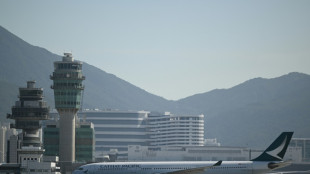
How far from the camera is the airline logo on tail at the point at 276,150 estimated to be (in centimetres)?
15450

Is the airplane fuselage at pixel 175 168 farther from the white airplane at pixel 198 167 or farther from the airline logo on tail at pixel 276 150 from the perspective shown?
the airline logo on tail at pixel 276 150

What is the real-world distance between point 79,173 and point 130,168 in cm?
1043

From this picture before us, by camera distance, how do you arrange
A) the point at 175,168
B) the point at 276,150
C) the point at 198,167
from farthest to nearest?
the point at 276,150 → the point at 175,168 → the point at 198,167

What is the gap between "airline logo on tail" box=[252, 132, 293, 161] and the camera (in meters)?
154

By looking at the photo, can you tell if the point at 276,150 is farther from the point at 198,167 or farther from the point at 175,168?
the point at 175,168

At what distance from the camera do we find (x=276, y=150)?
15512cm

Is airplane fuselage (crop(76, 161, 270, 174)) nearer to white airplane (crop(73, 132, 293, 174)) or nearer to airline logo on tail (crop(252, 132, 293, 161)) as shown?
white airplane (crop(73, 132, 293, 174))

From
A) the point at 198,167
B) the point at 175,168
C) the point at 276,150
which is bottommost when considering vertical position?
the point at 175,168

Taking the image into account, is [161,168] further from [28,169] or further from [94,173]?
[28,169]

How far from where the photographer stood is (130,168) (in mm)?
153250

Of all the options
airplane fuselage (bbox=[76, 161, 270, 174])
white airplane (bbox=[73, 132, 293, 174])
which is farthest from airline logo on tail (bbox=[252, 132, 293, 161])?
airplane fuselage (bbox=[76, 161, 270, 174])

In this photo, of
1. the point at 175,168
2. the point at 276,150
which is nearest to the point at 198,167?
the point at 175,168

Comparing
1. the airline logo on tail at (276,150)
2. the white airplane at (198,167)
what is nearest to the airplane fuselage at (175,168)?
the white airplane at (198,167)

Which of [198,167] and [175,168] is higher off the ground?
[198,167]
